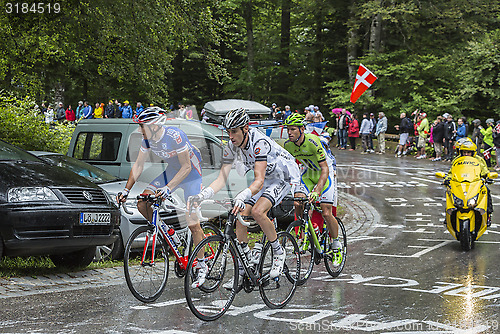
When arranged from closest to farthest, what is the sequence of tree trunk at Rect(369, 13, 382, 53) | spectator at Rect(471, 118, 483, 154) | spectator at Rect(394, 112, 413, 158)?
spectator at Rect(471, 118, 483, 154) → spectator at Rect(394, 112, 413, 158) → tree trunk at Rect(369, 13, 382, 53)

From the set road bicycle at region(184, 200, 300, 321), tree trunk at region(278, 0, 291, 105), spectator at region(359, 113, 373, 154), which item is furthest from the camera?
tree trunk at region(278, 0, 291, 105)

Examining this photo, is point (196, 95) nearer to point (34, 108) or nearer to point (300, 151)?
point (34, 108)

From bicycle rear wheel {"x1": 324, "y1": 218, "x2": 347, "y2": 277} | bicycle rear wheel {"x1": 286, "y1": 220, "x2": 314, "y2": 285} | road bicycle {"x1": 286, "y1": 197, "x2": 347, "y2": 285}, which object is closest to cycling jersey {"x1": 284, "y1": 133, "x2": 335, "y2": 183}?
road bicycle {"x1": 286, "y1": 197, "x2": 347, "y2": 285}

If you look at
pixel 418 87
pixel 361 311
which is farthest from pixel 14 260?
pixel 418 87

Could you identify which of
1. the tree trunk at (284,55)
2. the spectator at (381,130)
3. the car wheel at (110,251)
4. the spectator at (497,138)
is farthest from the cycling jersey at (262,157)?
the tree trunk at (284,55)

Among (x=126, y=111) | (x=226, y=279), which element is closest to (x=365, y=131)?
(x=126, y=111)

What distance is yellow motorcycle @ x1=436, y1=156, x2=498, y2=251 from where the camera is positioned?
12094 millimetres

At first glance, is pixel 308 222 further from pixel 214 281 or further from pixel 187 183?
pixel 214 281

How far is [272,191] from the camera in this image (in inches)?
295

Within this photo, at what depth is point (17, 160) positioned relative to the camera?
9156mm

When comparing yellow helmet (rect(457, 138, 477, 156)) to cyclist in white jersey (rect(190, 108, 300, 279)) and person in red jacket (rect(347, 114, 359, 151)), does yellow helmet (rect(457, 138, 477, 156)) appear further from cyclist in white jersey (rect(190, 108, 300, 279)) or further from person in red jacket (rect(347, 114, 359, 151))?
person in red jacket (rect(347, 114, 359, 151))

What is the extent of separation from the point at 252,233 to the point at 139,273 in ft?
19.8

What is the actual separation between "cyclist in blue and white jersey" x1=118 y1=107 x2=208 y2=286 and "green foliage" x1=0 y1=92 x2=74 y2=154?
828 cm

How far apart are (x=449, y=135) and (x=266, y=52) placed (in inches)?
906
